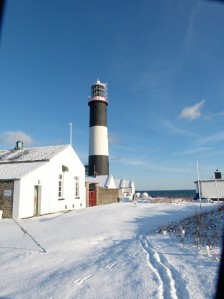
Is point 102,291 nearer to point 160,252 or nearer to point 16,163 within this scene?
point 160,252

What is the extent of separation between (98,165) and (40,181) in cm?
2062

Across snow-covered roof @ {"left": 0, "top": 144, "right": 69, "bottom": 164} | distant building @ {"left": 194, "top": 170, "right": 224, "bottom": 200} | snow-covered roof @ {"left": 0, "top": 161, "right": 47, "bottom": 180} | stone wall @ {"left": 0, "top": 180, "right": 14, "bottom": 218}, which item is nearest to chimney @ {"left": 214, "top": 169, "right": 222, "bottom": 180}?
distant building @ {"left": 194, "top": 170, "right": 224, "bottom": 200}

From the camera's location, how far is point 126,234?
8945 millimetres

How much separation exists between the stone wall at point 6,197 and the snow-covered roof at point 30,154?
3.63 m

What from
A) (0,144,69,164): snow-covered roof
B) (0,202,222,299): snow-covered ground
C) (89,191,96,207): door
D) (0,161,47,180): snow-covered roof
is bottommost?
A: (0,202,222,299): snow-covered ground

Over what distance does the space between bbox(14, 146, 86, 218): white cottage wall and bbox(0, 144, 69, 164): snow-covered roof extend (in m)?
0.59

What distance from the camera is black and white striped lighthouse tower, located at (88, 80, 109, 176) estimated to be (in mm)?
38062

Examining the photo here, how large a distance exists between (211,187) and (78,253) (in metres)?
32.0

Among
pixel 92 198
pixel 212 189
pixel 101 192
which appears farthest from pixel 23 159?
pixel 212 189

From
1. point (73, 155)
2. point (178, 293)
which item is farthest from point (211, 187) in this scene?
point (178, 293)

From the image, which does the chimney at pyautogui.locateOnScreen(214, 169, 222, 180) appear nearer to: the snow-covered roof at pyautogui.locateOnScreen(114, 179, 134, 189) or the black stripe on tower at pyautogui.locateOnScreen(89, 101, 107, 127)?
the black stripe on tower at pyautogui.locateOnScreen(89, 101, 107, 127)

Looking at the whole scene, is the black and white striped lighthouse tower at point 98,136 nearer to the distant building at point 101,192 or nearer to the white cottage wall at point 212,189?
the distant building at point 101,192

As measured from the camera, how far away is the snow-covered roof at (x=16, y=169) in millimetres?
17462

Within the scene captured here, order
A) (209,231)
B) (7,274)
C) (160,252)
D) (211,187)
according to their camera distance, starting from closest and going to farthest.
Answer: (7,274) < (160,252) < (209,231) < (211,187)
